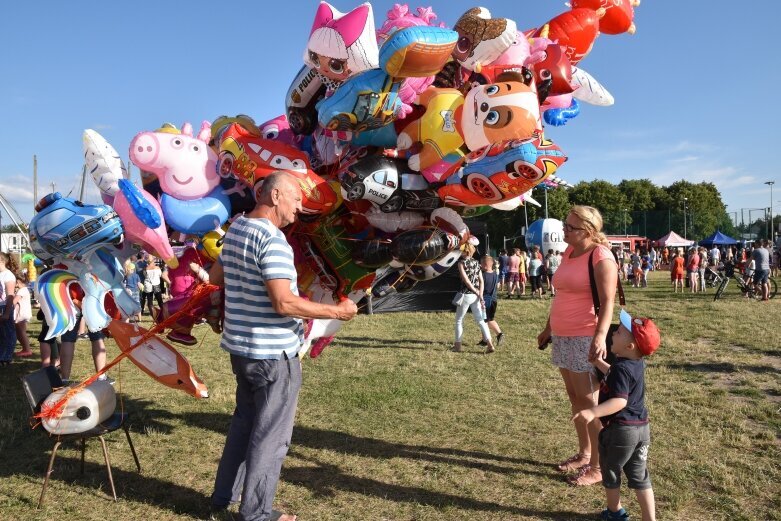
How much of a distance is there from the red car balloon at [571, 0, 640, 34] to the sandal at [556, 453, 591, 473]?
3.23 metres

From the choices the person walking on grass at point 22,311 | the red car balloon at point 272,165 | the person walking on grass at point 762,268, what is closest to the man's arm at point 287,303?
the red car balloon at point 272,165

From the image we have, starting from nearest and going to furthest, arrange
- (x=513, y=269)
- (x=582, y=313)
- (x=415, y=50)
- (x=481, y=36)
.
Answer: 1. (x=415, y=50)
2. (x=582, y=313)
3. (x=481, y=36)
4. (x=513, y=269)

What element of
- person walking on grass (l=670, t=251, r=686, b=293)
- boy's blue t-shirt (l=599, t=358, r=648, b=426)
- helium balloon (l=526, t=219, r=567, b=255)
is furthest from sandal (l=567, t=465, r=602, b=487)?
person walking on grass (l=670, t=251, r=686, b=293)

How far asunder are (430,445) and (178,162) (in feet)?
9.16

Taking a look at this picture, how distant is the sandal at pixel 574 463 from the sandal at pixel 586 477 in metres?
0.12

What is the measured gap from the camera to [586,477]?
11.8 feet

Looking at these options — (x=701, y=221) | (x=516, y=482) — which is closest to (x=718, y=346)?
(x=516, y=482)

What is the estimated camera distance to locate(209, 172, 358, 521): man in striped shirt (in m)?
2.75

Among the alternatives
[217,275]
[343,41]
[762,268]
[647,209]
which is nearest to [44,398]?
[217,275]

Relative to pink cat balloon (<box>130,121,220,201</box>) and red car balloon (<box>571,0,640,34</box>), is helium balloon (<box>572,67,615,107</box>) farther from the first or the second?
pink cat balloon (<box>130,121,220,201</box>)

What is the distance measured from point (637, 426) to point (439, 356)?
4997 millimetres

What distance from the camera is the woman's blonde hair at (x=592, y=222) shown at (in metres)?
3.35

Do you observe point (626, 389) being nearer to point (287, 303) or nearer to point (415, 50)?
point (287, 303)

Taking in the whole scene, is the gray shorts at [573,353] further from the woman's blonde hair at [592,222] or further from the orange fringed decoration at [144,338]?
the orange fringed decoration at [144,338]
